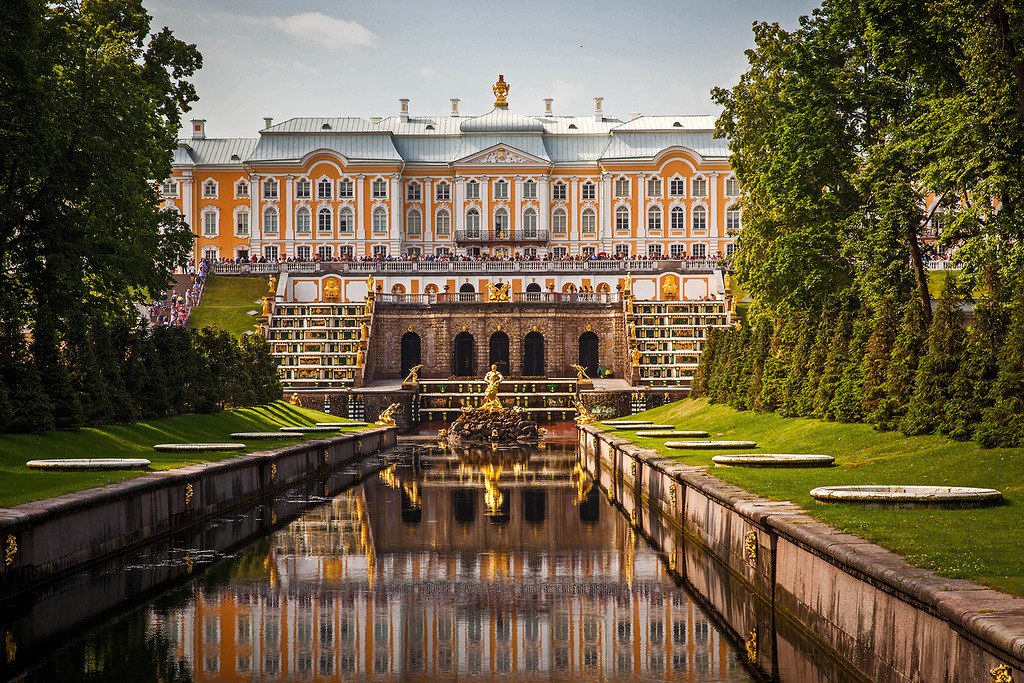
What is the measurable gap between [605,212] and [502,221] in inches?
378

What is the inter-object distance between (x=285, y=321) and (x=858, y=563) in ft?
222

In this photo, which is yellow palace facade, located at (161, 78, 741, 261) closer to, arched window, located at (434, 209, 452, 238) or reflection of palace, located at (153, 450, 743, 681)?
arched window, located at (434, 209, 452, 238)

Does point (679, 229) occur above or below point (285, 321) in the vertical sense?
above

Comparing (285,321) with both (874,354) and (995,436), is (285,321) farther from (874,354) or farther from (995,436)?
(995,436)

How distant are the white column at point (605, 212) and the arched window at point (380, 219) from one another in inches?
784

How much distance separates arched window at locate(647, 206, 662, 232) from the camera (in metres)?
113

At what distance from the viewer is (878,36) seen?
89.2 feet

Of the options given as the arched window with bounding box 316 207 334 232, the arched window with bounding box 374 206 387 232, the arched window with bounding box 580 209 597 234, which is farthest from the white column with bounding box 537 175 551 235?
the arched window with bounding box 316 207 334 232

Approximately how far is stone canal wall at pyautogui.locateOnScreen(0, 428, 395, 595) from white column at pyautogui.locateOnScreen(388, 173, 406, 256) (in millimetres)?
86342

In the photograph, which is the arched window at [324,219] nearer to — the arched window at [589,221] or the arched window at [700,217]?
the arched window at [589,221]

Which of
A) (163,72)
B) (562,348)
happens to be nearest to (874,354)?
(163,72)

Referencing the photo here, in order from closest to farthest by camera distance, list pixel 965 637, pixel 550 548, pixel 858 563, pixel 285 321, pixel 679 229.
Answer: pixel 965 637 → pixel 858 563 → pixel 550 548 → pixel 285 321 → pixel 679 229

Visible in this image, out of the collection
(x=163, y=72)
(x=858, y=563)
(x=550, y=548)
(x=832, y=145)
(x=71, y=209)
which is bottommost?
(x=550, y=548)

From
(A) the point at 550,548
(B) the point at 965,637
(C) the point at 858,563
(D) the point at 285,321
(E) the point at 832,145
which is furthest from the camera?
(D) the point at 285,321
